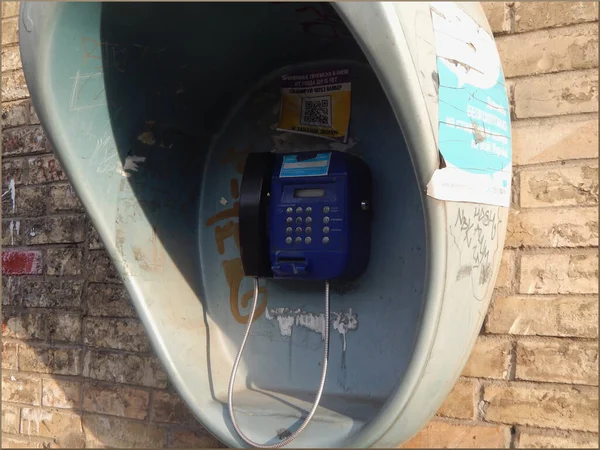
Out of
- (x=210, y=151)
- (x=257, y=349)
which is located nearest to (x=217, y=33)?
(x=210, y=151)

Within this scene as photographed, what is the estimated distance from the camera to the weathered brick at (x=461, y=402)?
129cm

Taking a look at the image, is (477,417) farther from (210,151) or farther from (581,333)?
(210,151)

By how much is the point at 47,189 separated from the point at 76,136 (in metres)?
0.70

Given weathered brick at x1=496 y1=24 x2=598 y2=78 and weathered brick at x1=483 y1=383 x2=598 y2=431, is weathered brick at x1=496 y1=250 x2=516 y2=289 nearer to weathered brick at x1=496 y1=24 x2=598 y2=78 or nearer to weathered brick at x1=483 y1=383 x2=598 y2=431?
weathered brick at x1=483 y1=383 x2=598 y2=431

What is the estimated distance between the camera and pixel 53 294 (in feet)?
6.10

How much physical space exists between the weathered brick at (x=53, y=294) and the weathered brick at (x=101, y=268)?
5 cm

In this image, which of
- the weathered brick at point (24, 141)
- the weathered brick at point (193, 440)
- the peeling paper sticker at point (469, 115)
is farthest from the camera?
the weathered brick at point (24, 141)

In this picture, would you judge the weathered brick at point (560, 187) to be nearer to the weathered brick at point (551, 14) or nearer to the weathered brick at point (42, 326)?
the weathered brick at point (551, 14)

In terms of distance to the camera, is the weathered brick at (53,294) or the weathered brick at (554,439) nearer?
the weathered brick at (554,439)

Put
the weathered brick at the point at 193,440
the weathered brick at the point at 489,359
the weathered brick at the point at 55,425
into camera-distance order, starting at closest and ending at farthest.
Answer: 1. the weathered brick at the point at 489,359
2. the weathered brick at the point at 193,440
3. the weathered brick at the point at 55,425

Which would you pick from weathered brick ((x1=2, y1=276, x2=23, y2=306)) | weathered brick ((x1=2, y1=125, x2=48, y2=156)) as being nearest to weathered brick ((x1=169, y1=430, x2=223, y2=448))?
weathered brick ((x1=2, y1=276, x2=23, y2=306))

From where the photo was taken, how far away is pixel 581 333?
1.21 m

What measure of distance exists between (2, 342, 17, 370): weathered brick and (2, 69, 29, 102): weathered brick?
708 mm

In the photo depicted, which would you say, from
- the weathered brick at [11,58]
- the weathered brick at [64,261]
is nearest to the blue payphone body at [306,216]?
the weathered brick at [64,261]
